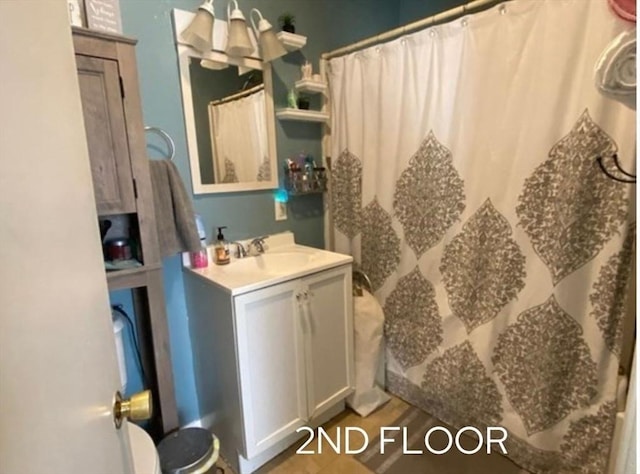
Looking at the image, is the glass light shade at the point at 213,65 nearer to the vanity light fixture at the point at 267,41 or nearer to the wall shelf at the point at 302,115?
the vanity light fixture at the point at 267,41

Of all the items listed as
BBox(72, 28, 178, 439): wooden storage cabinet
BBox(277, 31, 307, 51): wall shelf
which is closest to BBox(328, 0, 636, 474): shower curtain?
BBox(277, 31, 307, 51): wall shelf

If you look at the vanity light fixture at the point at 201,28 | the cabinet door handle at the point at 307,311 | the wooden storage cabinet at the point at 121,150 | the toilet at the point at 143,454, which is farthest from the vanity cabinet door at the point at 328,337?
the vanity light fixture at the point at 201,28

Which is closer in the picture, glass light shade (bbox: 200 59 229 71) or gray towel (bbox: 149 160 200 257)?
gray towel (bbox: 149 160 200 257)

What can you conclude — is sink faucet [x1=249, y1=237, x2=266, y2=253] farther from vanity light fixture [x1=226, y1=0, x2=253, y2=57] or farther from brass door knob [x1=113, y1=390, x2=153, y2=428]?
brass door knob [x1=113, y1=390, x2=153, y2=428]

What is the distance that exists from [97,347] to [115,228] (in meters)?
0.88

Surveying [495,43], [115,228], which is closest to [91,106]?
[115,228]

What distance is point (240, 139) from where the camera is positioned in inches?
71.6

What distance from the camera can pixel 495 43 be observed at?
1.41 meters

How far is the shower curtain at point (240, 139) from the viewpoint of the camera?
174 cm

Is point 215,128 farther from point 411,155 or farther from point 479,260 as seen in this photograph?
point 479,260

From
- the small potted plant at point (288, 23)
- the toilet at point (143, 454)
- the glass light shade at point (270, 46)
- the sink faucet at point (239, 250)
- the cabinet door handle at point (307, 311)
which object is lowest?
the toilet at point (143, 454)

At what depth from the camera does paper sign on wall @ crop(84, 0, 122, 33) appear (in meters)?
1.12

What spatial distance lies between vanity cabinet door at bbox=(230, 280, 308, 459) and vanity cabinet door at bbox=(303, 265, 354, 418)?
0.21 ft

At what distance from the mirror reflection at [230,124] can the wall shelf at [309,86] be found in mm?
217
